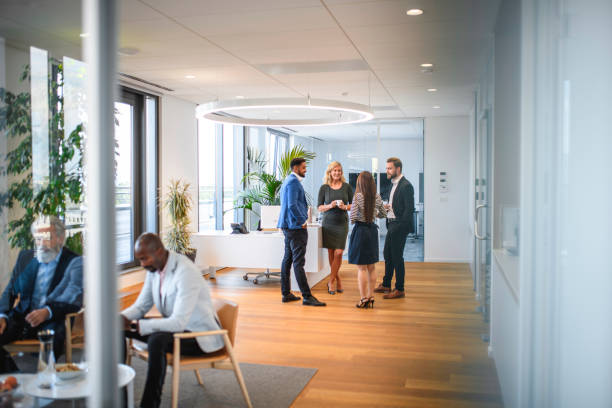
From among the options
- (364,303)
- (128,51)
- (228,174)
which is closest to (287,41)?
(128,51)

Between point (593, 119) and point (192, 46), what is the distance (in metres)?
3.91

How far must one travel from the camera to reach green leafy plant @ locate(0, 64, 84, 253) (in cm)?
188

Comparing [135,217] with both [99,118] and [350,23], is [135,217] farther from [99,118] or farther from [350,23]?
[99,118]

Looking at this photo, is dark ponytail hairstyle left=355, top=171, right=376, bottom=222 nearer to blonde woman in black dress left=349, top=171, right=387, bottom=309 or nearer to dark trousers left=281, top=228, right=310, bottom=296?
blonde woman in black dress left=349, top=171, right=387, bottom=309

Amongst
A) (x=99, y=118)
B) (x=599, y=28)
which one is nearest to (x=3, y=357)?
(x=99, y=118)

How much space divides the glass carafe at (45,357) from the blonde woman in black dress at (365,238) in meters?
4.06

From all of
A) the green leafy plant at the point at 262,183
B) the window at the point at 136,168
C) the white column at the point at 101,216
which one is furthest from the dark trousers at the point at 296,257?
the white column at the point at 101,216

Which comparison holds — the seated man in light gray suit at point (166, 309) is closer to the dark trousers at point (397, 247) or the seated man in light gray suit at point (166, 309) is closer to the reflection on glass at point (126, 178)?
the dark trousers at point (397, 247)

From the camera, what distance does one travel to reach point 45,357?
6.49 ft

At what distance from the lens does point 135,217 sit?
741cm

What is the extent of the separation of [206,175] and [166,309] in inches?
244

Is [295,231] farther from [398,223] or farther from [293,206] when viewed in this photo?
[398,223]

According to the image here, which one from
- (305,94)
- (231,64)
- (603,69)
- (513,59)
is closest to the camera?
(603,69)

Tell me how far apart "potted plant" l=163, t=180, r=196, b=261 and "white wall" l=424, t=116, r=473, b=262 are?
4438 millimetres
